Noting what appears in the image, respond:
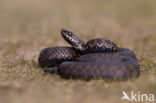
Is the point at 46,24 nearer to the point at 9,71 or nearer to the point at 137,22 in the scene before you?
the point at 137,22

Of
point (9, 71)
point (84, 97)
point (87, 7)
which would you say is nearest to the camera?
point (84, 97)

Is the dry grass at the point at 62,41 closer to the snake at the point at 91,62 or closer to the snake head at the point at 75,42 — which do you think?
the snake at the point at 91,62

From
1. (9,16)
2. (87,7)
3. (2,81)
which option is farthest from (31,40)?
(87,7)

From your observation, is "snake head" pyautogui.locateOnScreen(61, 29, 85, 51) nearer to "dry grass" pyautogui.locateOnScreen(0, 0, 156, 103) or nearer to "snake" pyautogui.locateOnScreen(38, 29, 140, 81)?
"snake" pyautogui.locateOnScreen(38, 29, 140, 81)

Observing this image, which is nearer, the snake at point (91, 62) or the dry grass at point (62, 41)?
the dry grass at point (62, 41)

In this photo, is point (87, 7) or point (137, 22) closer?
point (137, 22)

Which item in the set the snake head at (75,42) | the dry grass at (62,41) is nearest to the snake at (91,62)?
the snake head at (75,42)

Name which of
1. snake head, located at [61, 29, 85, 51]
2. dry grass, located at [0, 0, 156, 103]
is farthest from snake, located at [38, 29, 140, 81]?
dry grass, located at [0, 0, 156, 103]
